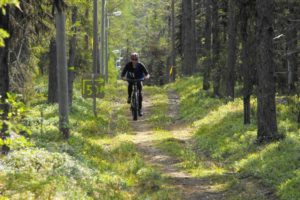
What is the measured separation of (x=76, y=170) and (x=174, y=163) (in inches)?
156

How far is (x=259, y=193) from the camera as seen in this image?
31.8 ft

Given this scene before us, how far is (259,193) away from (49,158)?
172 inches

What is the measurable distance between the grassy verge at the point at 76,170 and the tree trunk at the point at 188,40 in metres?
25.0

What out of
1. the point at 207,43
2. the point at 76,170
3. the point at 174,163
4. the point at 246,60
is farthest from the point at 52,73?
the point at 76,170

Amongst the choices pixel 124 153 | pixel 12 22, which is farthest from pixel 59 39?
pixel 124 153

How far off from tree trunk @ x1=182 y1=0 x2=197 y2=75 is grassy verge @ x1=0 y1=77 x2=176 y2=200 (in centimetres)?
2498

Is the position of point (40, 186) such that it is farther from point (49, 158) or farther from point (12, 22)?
point (12, 22)

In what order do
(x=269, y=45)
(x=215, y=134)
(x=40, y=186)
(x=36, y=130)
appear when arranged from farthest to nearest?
(x=215, y=134)
(x=36, y=130)
(x=269, y=45)
(x=40, y=186)

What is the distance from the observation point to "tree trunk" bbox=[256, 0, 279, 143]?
13.2m

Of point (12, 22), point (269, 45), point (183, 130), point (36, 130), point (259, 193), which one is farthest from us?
point (183, 130)

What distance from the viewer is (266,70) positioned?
13.3 meters

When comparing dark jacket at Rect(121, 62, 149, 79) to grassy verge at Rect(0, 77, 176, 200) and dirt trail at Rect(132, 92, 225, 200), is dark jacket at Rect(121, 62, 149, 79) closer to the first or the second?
dirt trail at Rect(132, 92, 225, 200)

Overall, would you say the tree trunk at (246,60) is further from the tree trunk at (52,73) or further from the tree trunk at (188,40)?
the tree trunk at (188,40)

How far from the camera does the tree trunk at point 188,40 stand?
4044 centimetres
